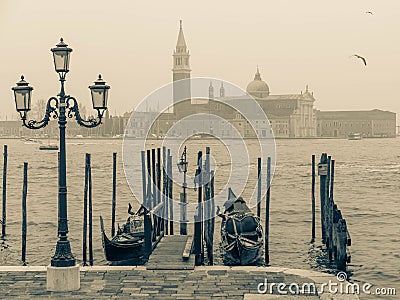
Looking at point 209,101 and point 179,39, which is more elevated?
point 179,39

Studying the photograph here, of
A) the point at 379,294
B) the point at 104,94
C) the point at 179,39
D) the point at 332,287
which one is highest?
the point at 179,39

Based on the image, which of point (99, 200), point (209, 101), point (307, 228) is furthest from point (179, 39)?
point (307, 228)

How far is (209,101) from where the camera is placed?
118 metres

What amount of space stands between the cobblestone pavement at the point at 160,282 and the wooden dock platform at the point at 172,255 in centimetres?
16

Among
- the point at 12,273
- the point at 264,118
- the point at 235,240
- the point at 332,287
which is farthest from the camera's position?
the point at 264,118

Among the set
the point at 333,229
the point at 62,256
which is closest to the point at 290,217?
the point at 333,229

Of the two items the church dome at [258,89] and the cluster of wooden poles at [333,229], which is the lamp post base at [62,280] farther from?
the church dome at [258,89]

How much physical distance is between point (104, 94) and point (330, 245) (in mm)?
7509

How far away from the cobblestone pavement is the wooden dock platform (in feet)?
0.52

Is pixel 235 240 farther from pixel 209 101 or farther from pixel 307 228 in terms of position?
pixel 209 101

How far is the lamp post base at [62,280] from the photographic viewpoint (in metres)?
8.30

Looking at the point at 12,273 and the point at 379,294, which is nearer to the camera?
the point at 12,273

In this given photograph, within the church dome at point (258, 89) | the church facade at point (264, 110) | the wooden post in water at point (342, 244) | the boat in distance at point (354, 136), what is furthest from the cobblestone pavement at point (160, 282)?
the boat in distance at point (354, 136)

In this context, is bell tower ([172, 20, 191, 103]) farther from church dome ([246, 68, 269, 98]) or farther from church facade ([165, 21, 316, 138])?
church dome ([246, 68, 269, 98])
